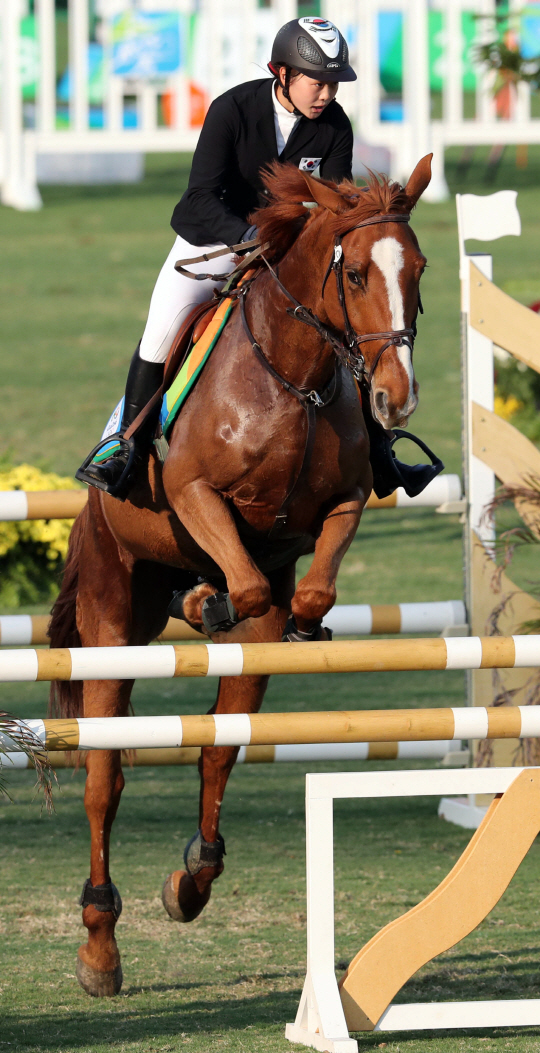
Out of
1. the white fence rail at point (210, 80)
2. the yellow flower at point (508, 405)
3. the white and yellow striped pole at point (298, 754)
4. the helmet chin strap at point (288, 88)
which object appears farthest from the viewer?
the white fence rail at point (210, 80)

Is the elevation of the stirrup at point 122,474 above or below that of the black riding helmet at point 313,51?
below

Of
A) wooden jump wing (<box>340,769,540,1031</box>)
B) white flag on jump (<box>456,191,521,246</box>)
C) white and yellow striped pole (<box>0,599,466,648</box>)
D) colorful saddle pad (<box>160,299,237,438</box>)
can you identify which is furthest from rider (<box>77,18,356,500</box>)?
white flag on jump (<box>456,191,521,246</box>)

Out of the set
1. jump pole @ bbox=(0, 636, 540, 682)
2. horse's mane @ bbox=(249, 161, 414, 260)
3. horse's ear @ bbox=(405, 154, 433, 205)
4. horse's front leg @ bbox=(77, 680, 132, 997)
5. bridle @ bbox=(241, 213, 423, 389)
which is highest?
horse's ear @ bbox=(405, 154, 433, 205)

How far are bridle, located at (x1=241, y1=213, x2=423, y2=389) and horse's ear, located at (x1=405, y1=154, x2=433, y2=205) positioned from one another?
0.07 meters

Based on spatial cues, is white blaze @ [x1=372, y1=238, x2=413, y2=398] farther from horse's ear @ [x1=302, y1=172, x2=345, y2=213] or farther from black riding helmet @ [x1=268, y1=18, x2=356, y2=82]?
black riding helmet @ [x1=268, y1=18, x2=356, y2=82]

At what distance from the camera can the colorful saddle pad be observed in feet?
13.0

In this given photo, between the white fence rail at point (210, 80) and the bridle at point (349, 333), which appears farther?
the white fence rail at point (210, 80)

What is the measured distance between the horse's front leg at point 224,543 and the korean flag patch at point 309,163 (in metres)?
0.90

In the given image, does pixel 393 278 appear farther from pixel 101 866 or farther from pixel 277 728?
pixel 101 866

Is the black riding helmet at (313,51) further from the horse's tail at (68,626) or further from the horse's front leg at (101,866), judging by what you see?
the horse's front leg at (101,866)

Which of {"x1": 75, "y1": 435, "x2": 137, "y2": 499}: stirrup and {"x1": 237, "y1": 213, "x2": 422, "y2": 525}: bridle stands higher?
{"x1": 237, "y1": 213, "x2": 422, "y2": 525}: bridle

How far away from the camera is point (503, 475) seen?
5.47 meters

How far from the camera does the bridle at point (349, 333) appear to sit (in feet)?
10.9

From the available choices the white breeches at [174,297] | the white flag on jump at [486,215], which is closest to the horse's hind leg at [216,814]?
the white breeches at [174,297]
